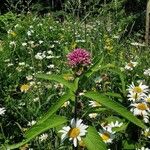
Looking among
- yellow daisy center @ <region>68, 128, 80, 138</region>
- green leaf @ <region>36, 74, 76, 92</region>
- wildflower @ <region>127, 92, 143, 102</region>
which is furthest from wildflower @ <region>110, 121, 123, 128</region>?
green leaf @ <region>36, 74, 76, 92</region>

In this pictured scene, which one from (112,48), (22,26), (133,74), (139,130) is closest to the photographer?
(139,130)

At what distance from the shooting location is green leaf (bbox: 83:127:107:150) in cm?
213

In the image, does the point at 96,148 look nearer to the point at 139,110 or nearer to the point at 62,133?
the point at 62,133

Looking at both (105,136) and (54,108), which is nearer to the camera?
(54,108)

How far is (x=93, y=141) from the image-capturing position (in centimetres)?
218

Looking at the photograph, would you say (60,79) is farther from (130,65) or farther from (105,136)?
(130,65)

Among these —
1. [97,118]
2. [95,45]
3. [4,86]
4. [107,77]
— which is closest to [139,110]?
[97,118]

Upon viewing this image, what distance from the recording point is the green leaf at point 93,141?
84.0 inches

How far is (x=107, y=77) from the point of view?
12.7 ft

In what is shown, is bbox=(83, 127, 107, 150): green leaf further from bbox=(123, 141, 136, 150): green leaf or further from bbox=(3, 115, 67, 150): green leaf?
bbox=(123, 141, 136, 150): green leaf

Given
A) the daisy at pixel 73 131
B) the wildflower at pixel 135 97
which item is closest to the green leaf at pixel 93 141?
the daisy at pixel 73 131

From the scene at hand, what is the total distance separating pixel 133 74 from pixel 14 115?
45.3 inches

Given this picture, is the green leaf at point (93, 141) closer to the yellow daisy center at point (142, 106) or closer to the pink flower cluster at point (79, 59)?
the pink flower cluster at point (79, 59)

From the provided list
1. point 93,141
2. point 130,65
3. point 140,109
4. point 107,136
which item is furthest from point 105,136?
point 130,65
